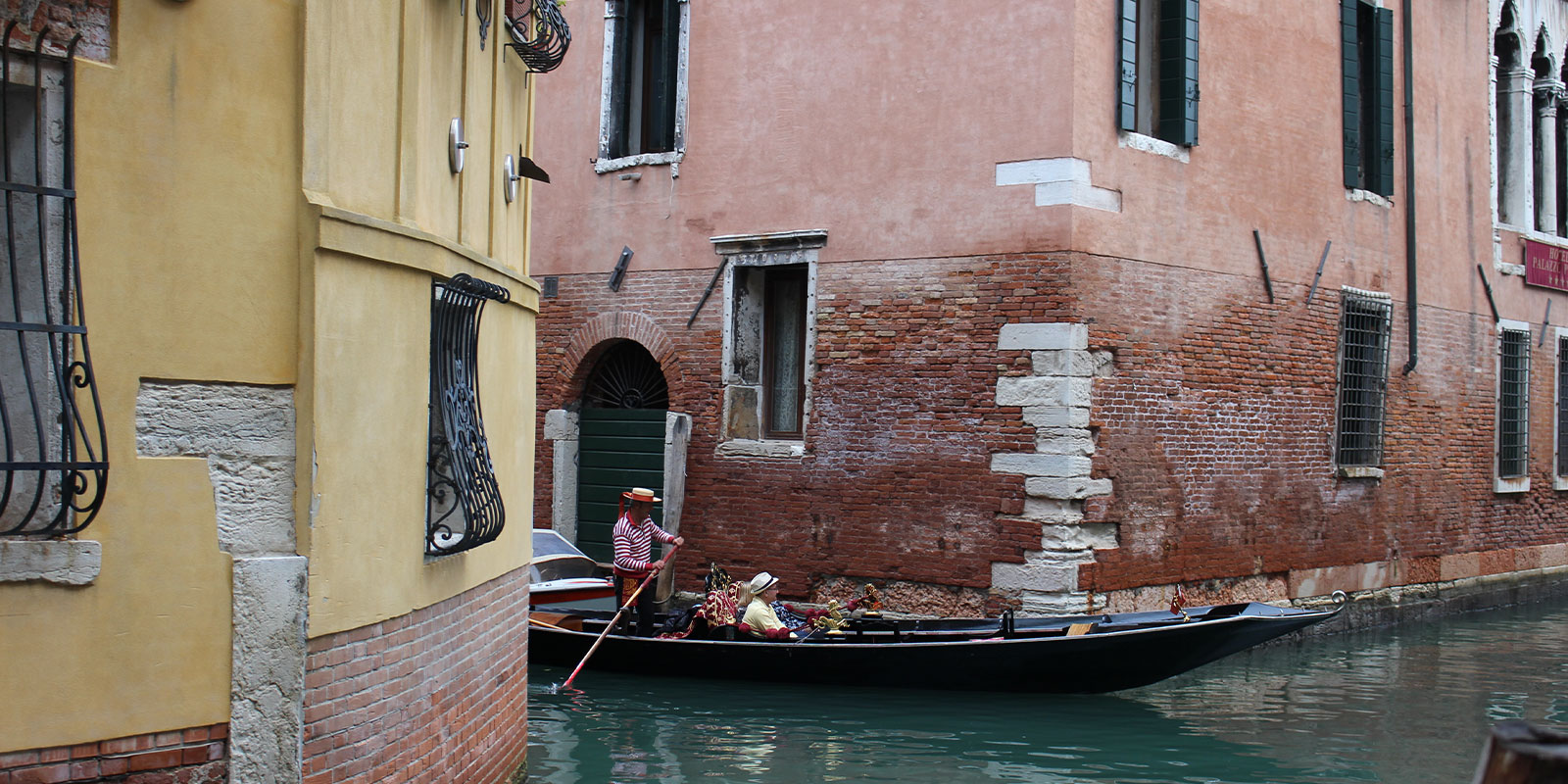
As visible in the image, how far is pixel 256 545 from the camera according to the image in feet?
14.1

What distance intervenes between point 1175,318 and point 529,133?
5721 mm

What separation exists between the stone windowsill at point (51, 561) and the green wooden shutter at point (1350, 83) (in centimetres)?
1117

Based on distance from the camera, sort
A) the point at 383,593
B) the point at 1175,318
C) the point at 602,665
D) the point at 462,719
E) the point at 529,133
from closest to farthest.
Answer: the point at 383,593 < the point at 462,719 < the point at 529,133 < the point at 602,665 < the point at 1175,318

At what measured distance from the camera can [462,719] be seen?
5.54 metres

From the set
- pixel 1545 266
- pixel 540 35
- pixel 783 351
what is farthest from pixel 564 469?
pixel 1545 266

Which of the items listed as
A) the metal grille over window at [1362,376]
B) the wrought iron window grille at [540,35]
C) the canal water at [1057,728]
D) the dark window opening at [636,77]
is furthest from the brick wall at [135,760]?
the metal grille over window at [1362,376]

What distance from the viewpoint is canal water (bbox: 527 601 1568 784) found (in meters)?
7.71

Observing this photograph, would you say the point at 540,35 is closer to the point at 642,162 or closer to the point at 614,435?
the point at 642,162

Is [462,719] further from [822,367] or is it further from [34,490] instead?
[822,367]

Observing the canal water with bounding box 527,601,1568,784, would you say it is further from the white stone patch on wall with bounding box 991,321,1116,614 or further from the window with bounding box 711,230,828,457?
the window with bounding box 711,230,828,457

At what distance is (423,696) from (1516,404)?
13.7 meters

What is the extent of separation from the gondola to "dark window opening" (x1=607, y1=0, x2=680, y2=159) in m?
4.63

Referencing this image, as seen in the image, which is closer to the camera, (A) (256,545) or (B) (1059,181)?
(A) (256,545)

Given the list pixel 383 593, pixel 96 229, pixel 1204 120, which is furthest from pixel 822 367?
pixel 96 229
